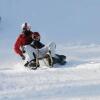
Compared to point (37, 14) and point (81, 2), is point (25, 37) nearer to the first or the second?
point (37, 14)

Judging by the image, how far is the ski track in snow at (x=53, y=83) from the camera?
8.36 m

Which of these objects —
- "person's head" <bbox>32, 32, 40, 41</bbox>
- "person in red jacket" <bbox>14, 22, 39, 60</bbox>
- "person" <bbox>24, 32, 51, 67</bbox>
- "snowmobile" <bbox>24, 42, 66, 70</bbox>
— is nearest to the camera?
"snowmobile" <bbox>24, 42, 66, 70</bbox>

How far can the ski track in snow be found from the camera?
27.4 ft

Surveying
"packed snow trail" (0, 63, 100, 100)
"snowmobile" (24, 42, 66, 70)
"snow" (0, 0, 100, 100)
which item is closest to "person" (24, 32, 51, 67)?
"snowmobile" (24, 42, 66, 70)

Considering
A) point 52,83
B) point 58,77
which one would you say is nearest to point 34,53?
point 58,77

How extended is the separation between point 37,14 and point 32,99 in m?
13.8

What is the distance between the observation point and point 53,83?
9203mm

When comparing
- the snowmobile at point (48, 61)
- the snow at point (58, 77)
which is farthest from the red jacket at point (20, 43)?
the snowmobile at point (48, 61)

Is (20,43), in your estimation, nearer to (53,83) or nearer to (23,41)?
(23,41)

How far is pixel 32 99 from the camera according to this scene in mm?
8203

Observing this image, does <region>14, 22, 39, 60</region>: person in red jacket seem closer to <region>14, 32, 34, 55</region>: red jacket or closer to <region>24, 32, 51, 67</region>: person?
<region>14, 32, 34, 55</region>: red jacket

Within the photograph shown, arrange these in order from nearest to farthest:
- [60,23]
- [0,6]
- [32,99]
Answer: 1. [32,99]
2. [60,23]
3. [0,6]

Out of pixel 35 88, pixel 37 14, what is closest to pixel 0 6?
pixel 37 14

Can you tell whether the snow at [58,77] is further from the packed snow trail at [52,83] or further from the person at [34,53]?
the person at [34,53]
